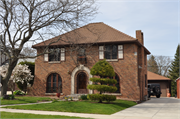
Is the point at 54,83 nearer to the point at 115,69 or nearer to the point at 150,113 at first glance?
the point at 115,69

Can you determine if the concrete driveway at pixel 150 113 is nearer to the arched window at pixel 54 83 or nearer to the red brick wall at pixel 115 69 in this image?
the red brick wall at pixel 115 69

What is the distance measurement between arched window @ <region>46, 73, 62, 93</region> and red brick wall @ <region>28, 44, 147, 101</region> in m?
0.43

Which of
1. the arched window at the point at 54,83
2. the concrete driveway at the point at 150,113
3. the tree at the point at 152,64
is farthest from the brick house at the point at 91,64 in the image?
the tree at the point at 152,64

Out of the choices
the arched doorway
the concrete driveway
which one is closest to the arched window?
the arched doorway

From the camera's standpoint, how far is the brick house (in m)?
22.0

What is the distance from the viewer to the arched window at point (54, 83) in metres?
24.4

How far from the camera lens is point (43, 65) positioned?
25.2 m

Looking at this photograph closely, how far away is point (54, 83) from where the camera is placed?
24594 mm

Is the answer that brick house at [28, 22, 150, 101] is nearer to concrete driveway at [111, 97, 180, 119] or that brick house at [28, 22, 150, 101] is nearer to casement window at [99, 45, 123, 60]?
casement window at [99, 45, 123, 60]

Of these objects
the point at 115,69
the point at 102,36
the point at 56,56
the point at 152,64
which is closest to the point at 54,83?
the point at 56,56

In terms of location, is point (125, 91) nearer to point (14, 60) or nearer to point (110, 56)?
point (110, 56)

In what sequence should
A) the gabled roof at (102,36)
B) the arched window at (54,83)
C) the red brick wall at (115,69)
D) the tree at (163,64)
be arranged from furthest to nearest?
1. the tree at (163,64)
2. the arched window at (54,83)
3. the gabled roof at (102,36)
4. the red brick wall at (115,69)

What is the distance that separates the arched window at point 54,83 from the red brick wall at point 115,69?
0.43 meters

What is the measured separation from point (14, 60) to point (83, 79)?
8413mm
